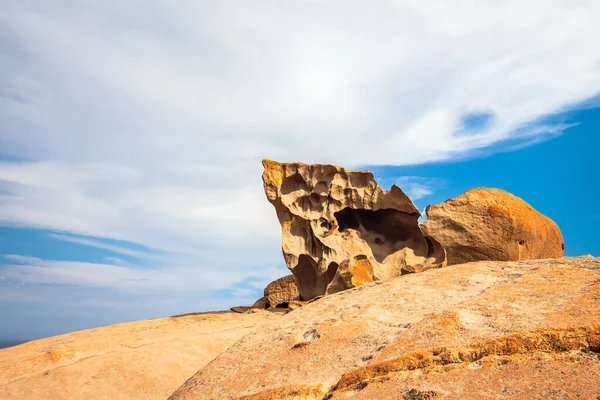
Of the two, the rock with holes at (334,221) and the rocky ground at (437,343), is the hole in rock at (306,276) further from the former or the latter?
the rocky ground at (437,343)

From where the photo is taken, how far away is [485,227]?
35.7 feet

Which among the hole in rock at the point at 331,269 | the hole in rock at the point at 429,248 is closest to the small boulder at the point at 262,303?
the hole in rock at the point at 331,269

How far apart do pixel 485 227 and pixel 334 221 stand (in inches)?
256

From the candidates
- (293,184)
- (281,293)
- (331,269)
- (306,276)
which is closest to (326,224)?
(331,269)

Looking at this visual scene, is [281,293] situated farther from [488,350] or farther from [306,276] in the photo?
[488,350]

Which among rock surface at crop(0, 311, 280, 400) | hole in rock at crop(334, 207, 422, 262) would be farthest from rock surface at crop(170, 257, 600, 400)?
hole in rock at crop(334, 207, 422, 262)

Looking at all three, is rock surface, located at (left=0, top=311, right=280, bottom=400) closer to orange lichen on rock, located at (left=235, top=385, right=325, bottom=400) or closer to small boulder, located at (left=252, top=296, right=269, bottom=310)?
orange lichen on rock, located at (left=235, top=385, right=325, bottom=400)

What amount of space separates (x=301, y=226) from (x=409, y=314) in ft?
40.3

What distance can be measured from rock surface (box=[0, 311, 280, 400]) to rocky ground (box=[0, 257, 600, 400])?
41 centimetres

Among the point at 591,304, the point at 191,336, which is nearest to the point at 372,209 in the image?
the point at 191,336

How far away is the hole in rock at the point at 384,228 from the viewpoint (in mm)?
15750

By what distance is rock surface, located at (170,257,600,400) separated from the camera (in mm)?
3127

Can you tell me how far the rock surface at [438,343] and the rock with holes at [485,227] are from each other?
14.9ft

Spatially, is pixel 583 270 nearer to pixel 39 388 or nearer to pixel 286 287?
pixel 39 388
